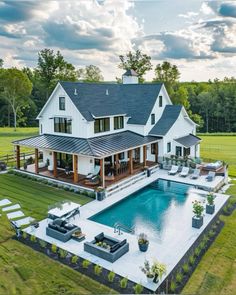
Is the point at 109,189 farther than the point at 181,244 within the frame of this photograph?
Yes

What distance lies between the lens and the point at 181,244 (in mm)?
13062

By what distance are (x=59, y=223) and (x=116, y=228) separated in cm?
305

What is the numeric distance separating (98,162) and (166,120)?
928 centimetres

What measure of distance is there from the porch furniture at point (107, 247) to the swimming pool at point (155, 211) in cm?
235

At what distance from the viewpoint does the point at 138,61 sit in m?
57.5

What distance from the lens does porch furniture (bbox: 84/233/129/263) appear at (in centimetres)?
1170

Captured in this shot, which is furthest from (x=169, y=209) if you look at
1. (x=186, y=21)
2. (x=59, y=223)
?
(x=186, y=21)

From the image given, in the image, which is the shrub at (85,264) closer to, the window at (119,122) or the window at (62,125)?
the window at (62,125)

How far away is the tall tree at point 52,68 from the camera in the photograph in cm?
5331

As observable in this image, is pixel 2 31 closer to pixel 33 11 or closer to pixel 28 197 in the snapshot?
pixel 33 11

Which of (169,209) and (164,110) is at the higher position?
(164,110)

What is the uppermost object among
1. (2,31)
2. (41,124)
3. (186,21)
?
(2,31)

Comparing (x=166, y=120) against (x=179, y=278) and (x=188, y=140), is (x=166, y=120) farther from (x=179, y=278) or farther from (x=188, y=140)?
(x=179, y=278)

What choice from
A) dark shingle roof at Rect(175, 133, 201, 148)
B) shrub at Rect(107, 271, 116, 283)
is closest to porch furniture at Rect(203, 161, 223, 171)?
dark shingle roof at Rect(175, 133, 201, 148)
